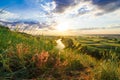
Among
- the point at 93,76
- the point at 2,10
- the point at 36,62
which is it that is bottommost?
the point at 93,76

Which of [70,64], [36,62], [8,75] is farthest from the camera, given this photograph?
[70,64]

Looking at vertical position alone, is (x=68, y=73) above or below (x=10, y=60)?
below

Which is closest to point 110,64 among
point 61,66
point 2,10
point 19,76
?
point 61,66

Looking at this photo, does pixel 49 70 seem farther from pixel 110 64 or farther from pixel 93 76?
pixel 110 64

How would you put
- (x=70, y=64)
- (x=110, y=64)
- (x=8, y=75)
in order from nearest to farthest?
(x=8, y=75) → (x=70, y=64) → (x=110, y=64)

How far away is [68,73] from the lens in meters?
4.99

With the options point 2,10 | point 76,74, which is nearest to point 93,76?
point 76,74

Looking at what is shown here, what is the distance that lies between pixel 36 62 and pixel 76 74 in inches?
36.2

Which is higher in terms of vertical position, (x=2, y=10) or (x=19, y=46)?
(x=2, y=10)

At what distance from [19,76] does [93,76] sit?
157 centimetres

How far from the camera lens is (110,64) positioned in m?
5.88

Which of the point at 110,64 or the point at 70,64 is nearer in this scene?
the point at 70,64

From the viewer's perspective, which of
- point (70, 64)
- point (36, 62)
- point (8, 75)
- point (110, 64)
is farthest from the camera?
point (110, 64)

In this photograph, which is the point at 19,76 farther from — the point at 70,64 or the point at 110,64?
the point at 110,64
